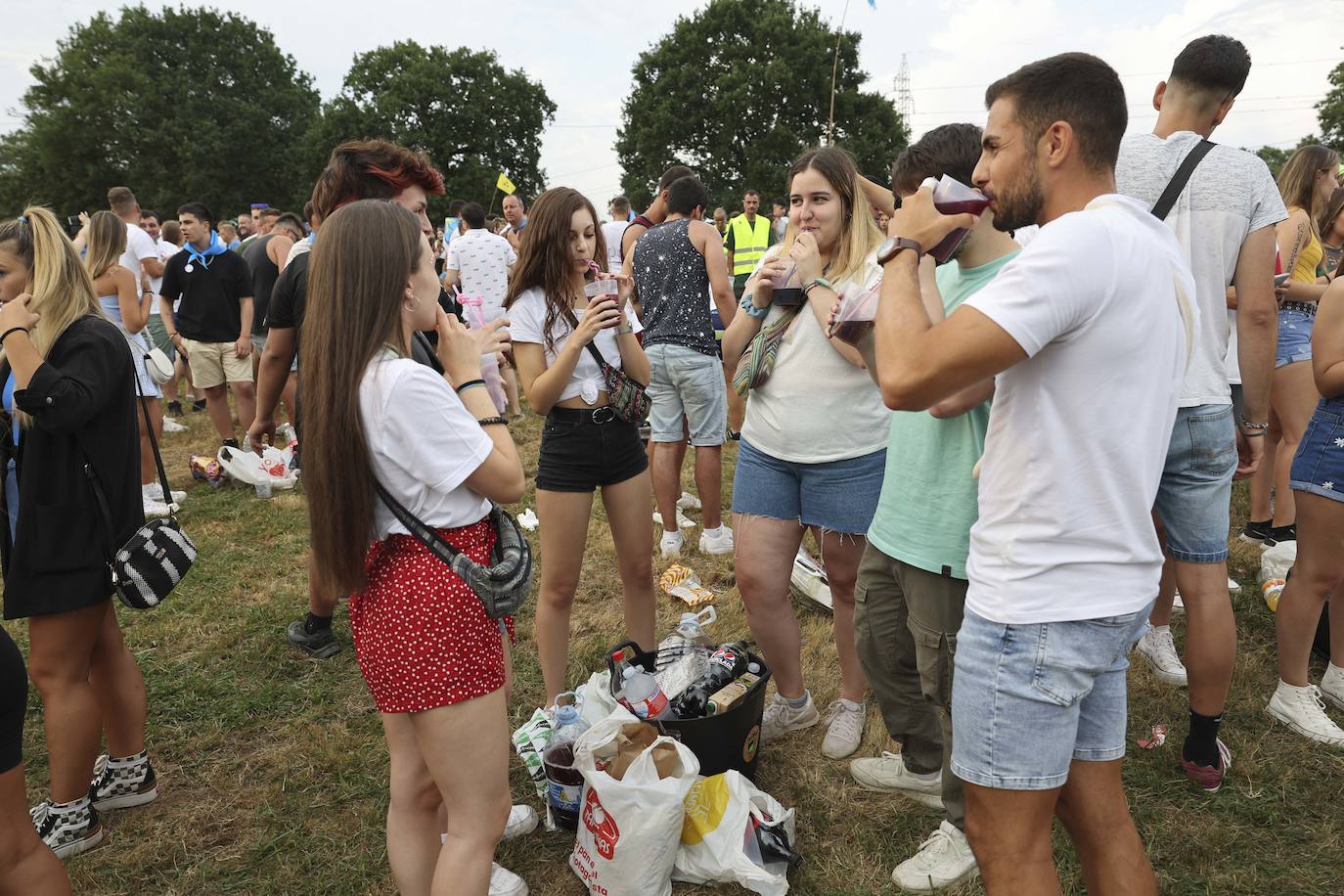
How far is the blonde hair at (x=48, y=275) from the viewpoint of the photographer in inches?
99.0

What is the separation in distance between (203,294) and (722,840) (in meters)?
6.88

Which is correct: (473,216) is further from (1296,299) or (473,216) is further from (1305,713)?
(1305,713)

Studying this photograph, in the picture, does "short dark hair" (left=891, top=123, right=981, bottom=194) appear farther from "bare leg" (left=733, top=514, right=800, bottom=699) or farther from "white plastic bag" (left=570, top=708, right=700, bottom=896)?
"white plastic bag" (left=570, top=708, right=700, bottom=896)

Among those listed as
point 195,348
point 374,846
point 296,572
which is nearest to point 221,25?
point 195,348

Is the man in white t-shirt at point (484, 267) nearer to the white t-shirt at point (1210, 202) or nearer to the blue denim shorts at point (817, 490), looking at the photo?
the blue denim shorts at point (817, 490)

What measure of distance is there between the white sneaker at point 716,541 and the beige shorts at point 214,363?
15.4 feet

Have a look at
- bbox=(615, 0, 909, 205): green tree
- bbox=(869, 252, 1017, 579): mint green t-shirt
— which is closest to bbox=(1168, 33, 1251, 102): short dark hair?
bbox=(869, 252, 1017, 579): mint green t-shirt

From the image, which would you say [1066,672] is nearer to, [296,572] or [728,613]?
[728,613]

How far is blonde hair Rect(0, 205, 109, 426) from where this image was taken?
2514 mm

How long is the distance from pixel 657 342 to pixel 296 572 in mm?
2730

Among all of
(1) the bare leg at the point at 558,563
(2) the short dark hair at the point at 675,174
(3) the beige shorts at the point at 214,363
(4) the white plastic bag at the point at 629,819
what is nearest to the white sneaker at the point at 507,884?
(4) the white plastic bag at the point at 629,819

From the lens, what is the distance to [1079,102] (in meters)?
1.46

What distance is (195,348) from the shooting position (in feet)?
23.2

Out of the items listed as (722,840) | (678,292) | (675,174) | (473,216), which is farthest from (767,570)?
(473,216)
